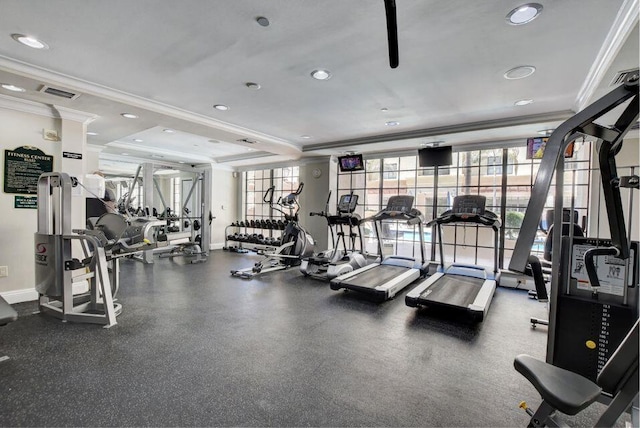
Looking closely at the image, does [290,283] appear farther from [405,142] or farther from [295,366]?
[405,142]

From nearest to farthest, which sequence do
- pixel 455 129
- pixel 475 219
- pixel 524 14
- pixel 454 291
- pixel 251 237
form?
pixel 524 14, pixel 454 291, pixel 475 219, pixel 455 129, pixel 251 237

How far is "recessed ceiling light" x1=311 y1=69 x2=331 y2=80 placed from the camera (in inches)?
129

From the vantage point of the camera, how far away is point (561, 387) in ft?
4.02

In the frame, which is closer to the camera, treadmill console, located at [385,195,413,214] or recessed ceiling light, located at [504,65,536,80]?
recessed ceiling light, located at [504,65,536,80]

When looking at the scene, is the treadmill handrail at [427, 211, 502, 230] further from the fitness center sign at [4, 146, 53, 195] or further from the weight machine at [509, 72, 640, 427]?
the fitness center sign at [4, 146, 53, 195]

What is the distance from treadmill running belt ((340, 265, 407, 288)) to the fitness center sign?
15.2 feet

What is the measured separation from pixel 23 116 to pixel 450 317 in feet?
20.7

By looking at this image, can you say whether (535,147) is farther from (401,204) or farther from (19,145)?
(19,145)

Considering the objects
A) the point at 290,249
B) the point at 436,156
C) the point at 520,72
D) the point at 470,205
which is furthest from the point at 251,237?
the point at 520,72

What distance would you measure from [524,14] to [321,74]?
1882 millimetres

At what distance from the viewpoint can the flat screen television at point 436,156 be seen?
232 inches

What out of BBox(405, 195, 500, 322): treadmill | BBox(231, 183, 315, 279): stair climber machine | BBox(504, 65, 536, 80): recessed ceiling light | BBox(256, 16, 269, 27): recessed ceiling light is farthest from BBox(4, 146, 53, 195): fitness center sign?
BBox(504, 65, 536, 80): recessed ceiling light

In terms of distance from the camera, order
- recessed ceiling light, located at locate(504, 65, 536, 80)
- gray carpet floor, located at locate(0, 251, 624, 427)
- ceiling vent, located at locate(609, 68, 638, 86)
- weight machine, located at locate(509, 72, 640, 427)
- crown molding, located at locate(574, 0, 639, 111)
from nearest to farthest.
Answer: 1. weight machine, located at locate(509, 72, 640, 427)
2. gray carpet floor, located at locate(0, 251, 624, 427)
3. crown molding, located at locate(574, 0, 639, 111)
4. ceiling vent, located at locate(609, 68, 638, 86)
5. recessed ceiling light, located at locate(504, 65, 536, 80)

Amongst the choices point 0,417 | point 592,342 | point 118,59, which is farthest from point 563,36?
point 0,417
